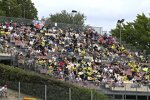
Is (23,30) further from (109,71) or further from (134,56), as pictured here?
(134,56)

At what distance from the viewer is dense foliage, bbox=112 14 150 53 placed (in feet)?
271

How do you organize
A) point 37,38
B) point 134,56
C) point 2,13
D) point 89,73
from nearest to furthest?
point 89,73, point 37,38, point 134,56, point 2,13

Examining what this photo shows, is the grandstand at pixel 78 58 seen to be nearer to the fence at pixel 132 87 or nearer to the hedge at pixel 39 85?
the fence at pixel 132 87

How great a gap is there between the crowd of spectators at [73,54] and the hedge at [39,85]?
255cm

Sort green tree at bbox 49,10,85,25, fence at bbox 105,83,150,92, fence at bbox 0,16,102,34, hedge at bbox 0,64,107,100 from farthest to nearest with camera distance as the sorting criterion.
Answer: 1. green tree at bbox 49,10,85,25
2. fence at bbox 0,16,102,34
3. fence at bbox 105,83,150,92
4. hedge at bbox 0,64,107,100

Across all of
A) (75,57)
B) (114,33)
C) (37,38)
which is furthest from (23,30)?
(114,33)

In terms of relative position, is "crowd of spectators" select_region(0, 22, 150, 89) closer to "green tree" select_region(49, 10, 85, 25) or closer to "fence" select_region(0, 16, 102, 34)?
"fence" select_region(0, 16, 102, 34)

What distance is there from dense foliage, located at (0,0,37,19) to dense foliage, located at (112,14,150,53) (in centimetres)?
1582

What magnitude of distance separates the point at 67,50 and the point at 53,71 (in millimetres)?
8012

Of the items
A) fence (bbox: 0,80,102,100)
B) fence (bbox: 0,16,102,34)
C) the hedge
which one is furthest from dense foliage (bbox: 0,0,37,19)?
fence (bbox: 0,80,102,100)

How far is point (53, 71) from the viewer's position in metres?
48.6

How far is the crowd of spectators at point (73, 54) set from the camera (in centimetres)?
4991

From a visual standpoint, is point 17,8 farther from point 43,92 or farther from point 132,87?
point 43,92

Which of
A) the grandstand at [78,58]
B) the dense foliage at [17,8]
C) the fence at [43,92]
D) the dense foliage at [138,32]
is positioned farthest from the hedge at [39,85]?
the dense foliage at [138,32]
